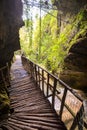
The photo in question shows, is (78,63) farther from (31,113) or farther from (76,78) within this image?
(31,113)

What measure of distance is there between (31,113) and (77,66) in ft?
17.6

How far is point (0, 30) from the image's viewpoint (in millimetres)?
7578

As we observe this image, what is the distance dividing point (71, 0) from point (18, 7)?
601cm

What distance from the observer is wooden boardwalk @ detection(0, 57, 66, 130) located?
543 centimetres

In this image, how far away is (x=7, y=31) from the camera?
28.3ft

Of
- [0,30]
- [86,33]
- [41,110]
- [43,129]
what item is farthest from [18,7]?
[43,129]

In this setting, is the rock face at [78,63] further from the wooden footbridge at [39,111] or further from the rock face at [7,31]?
the rock face at [7,31]

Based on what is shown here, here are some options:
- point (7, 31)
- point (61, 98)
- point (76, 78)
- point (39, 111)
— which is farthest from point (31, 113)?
point (76, 78)

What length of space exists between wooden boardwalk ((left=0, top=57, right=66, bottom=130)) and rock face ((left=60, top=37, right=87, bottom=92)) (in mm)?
3076

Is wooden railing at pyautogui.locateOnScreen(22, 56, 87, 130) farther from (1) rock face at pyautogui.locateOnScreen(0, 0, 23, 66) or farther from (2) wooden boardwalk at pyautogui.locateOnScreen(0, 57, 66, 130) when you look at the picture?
(1) rock face at pyautogui.locateOnScreen(0, 0, 23, 66)

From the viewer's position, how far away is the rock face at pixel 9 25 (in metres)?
7.93

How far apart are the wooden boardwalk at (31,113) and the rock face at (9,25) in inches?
91.4

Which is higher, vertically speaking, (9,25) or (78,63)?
(9,25)

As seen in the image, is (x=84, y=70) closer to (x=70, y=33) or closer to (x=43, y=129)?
(x=70, y=33)
